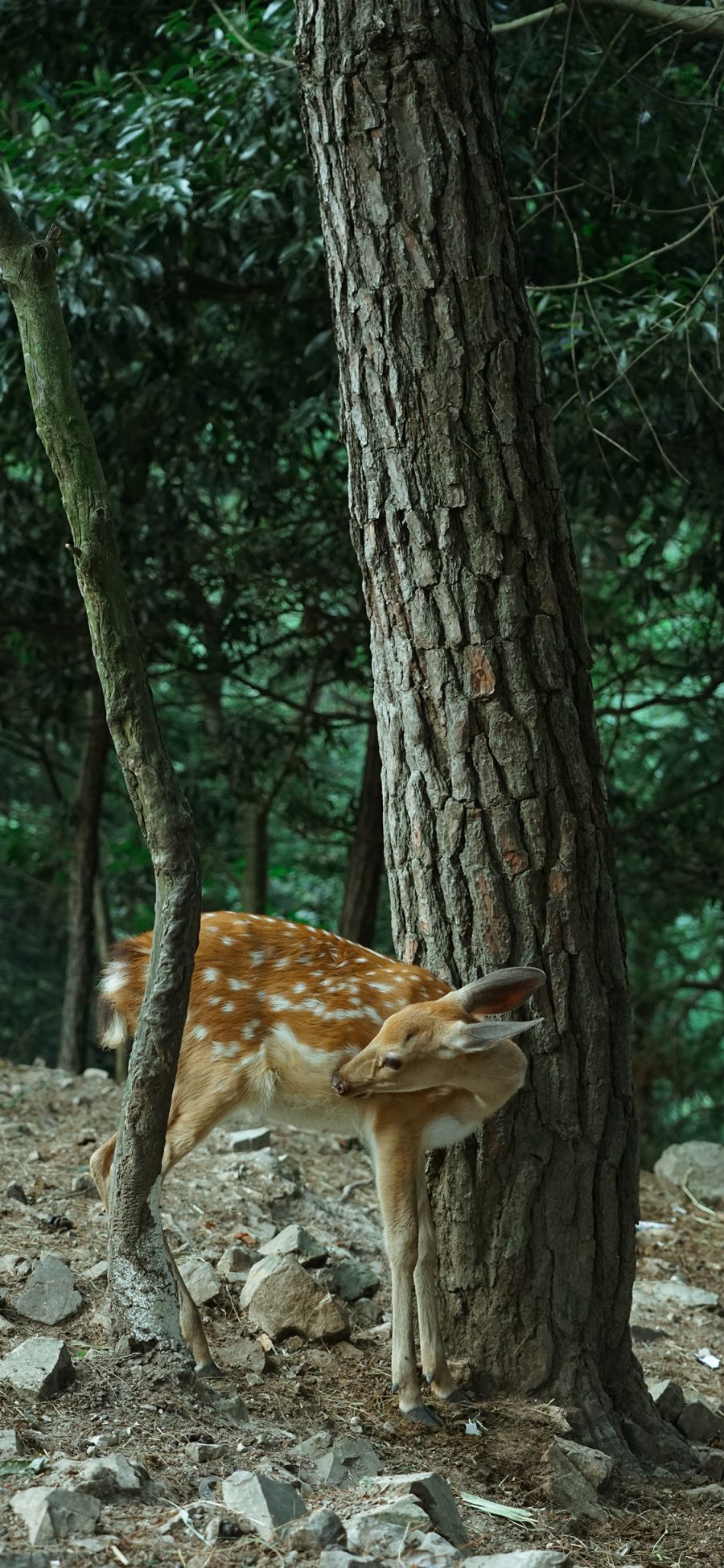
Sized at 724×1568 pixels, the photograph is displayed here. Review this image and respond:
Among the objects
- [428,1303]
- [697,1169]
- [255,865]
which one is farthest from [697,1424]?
[255,865]

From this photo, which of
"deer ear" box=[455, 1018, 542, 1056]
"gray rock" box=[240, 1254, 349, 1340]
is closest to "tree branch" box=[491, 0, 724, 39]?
"deer ear" box=[455, 1018, 542, 1056]

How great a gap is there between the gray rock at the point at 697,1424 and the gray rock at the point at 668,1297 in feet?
3.44

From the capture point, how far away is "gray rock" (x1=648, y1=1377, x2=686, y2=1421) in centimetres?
410

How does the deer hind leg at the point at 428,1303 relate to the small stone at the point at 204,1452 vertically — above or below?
above

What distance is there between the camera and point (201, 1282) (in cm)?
406

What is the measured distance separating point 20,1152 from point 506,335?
128 inches

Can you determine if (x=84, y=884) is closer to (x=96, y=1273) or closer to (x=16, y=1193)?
(x=16, y=1193)

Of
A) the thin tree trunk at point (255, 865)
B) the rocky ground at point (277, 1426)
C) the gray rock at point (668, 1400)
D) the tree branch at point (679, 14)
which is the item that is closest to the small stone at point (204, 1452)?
the rocky ground at point (277, 1426)

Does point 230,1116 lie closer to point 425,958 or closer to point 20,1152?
point 425,958

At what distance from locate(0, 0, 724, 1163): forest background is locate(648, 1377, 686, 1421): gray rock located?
2645 mm

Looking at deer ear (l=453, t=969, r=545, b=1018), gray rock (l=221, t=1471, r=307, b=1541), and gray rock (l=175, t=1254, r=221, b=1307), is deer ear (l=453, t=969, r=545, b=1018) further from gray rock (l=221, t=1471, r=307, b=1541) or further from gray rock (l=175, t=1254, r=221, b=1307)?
gray rock (l=221, t=1471, r=307, b=1541)

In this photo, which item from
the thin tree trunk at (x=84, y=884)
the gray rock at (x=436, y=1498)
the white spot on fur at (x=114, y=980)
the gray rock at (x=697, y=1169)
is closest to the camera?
the gray rock at (x=436, y=1498)

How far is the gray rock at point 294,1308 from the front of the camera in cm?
389

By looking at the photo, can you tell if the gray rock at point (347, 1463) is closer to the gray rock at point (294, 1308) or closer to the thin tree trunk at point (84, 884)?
the gray rock at point (294, 1308)
